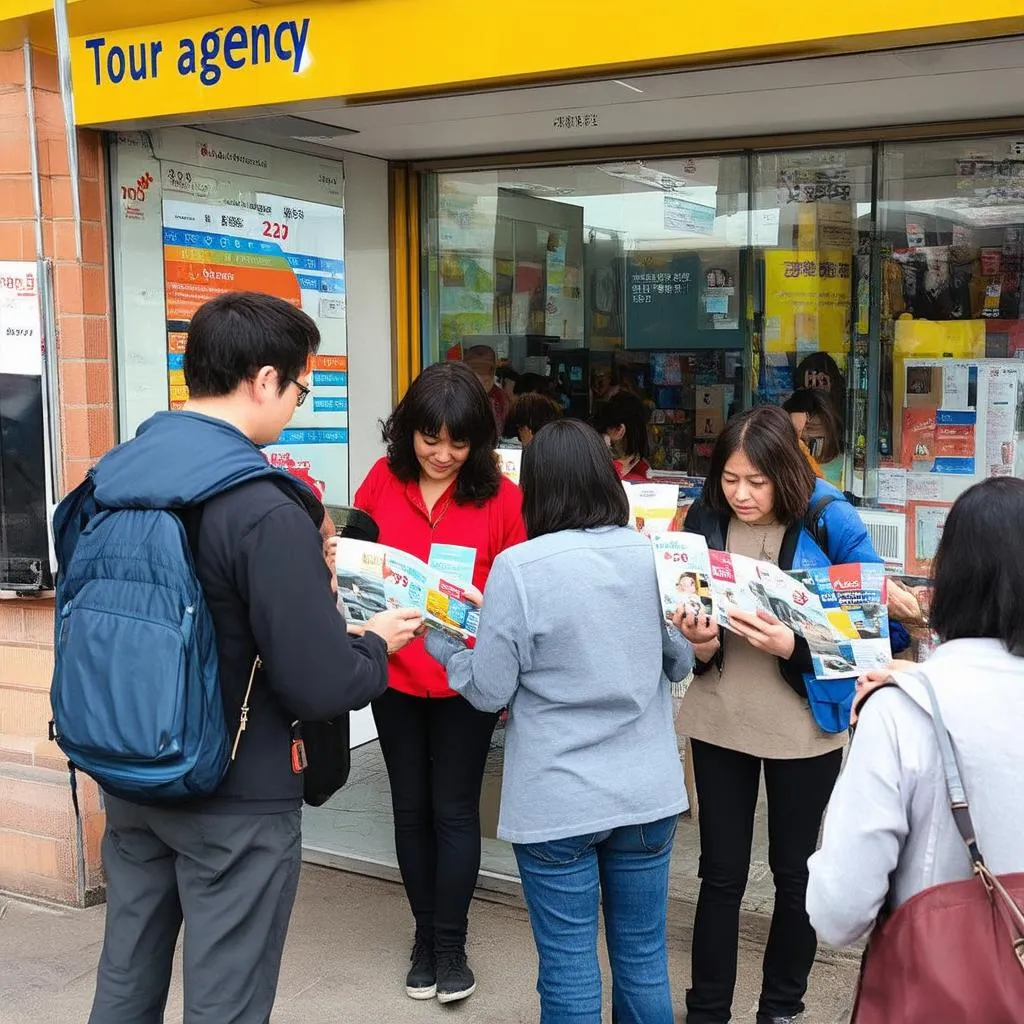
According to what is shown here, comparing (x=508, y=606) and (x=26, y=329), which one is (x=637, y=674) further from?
(x=26, y=329)

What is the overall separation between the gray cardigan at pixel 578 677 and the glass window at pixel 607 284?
11.4ft

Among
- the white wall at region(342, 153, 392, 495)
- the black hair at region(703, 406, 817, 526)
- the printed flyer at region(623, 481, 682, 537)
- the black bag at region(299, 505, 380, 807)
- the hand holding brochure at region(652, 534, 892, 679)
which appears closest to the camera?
the black bag at region(299, 505, 380, 807)

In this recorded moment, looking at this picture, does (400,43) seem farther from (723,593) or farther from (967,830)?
(967,830)

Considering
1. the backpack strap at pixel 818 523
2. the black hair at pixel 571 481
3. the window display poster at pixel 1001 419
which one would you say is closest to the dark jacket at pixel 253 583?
the black hair at pixel 571 481

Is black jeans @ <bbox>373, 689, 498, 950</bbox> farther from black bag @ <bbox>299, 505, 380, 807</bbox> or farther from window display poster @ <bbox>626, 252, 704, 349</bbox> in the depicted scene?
window display poster @ <bbox>626, 252, 704, 349</bbox>

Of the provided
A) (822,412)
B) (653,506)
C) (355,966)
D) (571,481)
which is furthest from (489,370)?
(571,481)

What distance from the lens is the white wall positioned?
5879 mm

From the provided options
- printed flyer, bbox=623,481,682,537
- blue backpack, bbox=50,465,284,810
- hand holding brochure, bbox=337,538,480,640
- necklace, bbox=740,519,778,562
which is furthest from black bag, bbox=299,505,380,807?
necklace, bbox=740,519,778,562

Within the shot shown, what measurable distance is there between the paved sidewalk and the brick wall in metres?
0.16

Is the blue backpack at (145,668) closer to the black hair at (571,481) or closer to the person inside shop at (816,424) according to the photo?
the black hair at (571,481)

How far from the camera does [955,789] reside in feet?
5.99

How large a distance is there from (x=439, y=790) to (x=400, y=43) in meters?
2.24

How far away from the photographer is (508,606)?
2809mm

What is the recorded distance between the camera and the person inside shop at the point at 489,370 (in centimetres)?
646
